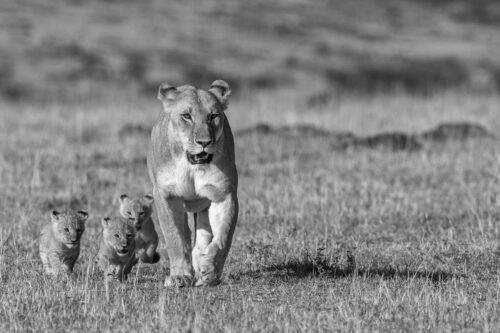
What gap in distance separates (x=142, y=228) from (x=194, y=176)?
157 centimetres

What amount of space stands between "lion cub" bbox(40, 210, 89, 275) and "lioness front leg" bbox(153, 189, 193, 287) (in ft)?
2.79

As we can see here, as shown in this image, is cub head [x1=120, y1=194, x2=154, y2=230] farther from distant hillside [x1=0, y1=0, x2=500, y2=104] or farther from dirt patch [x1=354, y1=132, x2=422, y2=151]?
distant hillside [x1=0, y1=0, x2=500, y2=104]

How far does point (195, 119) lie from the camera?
26.2 feet

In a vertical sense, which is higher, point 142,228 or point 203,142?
point 203,142

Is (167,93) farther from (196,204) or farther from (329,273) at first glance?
(329,273)

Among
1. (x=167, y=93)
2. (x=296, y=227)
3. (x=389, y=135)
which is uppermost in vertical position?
(x=167, y=93)

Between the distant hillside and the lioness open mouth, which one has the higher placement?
the lioness open mouth

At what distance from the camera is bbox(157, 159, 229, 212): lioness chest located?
8047 mm

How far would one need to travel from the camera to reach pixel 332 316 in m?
7.22

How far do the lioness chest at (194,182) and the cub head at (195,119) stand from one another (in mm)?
138

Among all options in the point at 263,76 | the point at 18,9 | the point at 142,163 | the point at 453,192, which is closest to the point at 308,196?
the point at 453,192

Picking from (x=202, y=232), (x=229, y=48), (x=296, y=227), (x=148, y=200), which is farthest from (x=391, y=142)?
(x=229, y=48)

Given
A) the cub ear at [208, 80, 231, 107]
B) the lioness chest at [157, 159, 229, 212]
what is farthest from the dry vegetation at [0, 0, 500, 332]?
the cub ear at [208, 80, 231, 107]

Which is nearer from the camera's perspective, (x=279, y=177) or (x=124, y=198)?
(x=124, y=198)
